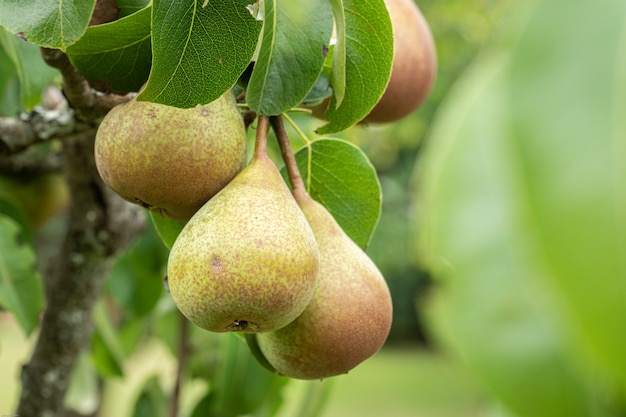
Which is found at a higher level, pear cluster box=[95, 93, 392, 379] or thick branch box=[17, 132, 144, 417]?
pear cluster box=[95, 93, 392, 379]

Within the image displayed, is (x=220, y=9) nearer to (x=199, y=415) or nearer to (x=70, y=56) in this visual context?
(x=70, y=56)

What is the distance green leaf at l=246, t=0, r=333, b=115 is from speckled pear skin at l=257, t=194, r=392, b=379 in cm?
16

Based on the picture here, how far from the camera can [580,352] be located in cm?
24

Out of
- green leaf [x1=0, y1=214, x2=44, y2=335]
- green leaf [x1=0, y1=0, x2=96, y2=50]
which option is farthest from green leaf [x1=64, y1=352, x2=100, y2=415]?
green leaf [x1=0, y1=0, x2=96, y2=50]

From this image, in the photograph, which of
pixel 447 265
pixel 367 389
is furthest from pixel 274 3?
pixel 367 389

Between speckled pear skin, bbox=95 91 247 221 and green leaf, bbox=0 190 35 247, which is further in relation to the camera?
green leaf, bbox=0 190 35 247

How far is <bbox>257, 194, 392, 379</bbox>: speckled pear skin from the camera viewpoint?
763 mm

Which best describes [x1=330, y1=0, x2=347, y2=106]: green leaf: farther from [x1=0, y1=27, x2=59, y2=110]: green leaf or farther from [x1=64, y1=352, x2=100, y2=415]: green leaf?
[x1=64, y1=352, x2=100, y2=415]: green leaf

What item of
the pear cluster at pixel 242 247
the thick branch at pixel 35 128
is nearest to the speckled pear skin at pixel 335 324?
the pear cluster at pixel 242 247

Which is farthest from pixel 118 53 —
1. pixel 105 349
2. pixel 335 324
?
pixel 105 349

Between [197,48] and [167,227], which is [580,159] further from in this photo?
[167,227]

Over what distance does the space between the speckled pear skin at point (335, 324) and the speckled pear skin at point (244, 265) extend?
4 cm

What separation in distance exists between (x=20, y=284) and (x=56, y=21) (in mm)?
651

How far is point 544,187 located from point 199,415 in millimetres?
1466
